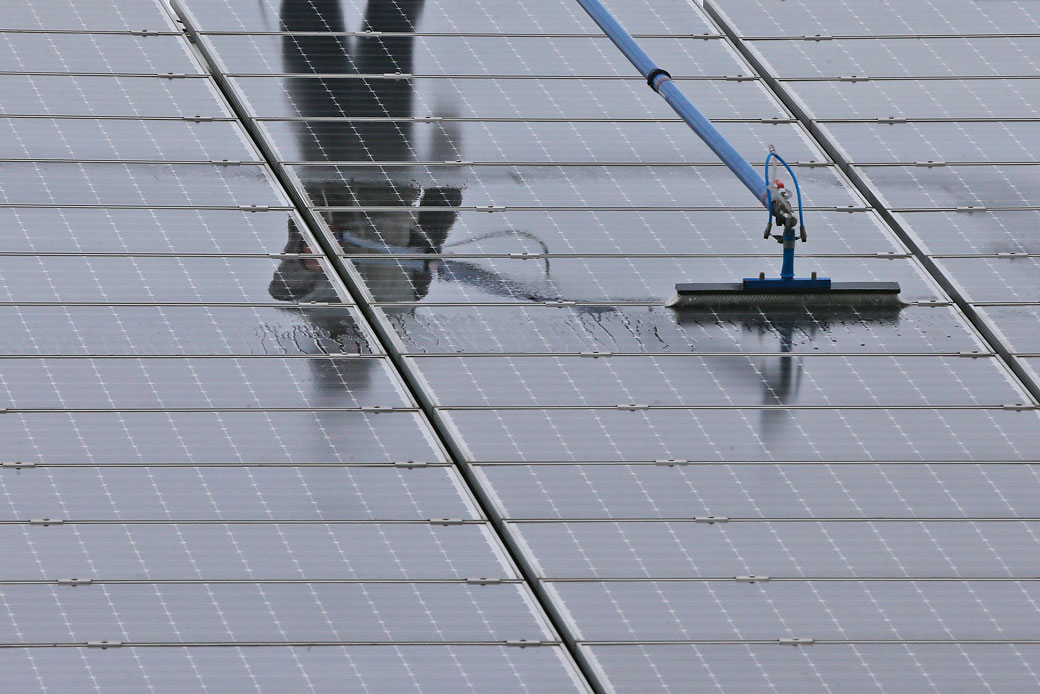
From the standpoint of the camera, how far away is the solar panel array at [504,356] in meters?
17.4

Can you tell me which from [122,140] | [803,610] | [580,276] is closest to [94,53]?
[122,140]

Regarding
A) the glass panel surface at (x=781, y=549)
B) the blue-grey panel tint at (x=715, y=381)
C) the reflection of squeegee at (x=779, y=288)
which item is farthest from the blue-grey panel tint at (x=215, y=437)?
the reflection of squeegee at (x=779, y=288)

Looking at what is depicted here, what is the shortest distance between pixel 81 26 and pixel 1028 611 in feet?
49.1

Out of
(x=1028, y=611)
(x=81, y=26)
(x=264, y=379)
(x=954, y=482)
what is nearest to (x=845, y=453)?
(x=954, y=482)

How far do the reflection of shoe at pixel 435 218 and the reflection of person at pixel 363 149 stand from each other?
0.04 feet

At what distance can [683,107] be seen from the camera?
23094 millimetres

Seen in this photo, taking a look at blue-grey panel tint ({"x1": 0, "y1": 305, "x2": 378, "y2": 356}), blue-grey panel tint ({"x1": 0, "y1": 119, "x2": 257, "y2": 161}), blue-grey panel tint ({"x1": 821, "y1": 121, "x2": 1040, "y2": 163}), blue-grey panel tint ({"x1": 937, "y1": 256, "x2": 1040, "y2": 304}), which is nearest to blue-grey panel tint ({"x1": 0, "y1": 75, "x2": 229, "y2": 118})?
blue-grey panel tint ({"x1": 0, "y1": 119, "x2": 257, "y2": 161})

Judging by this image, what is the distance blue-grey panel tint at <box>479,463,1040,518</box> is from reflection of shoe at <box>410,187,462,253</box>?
4321 millimetres

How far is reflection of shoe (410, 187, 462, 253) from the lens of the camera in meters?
22.9

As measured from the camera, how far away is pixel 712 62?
1057 inches

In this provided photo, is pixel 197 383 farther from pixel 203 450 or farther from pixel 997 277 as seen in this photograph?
pixel 997 277

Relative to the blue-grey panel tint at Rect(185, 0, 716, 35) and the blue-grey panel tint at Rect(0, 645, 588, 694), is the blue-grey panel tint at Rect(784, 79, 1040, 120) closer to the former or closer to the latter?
the blue-grey panel tint at Rect(185, 0, 716, 35)

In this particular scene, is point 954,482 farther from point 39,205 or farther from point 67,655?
point 39,205

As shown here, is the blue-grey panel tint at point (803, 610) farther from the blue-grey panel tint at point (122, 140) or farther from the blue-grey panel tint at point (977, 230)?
the blue-grey panel tint at point (122, 140)
